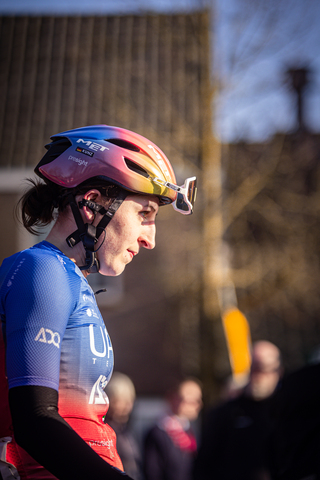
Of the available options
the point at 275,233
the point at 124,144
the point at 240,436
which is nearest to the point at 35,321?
the point at 124,144

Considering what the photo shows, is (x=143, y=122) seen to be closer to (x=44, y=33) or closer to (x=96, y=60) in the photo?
(x=96, y=60)

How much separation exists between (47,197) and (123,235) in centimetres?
40

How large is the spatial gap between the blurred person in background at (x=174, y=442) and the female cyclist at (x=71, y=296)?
396 cm

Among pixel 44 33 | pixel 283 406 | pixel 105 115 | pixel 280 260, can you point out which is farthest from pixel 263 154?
pixel 283 406

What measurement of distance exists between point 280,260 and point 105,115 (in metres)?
5.49

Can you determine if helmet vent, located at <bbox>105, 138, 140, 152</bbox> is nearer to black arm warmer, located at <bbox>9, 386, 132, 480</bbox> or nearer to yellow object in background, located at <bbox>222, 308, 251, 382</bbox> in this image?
black arm warmer, located at <bbox>9, 386, 132, 480</bbox>

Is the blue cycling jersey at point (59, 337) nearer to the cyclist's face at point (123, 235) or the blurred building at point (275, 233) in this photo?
the cyclist's face at point (123, 235)

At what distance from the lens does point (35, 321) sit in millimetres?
1432

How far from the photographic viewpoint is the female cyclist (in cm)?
133

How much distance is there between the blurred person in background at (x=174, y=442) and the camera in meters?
5.26

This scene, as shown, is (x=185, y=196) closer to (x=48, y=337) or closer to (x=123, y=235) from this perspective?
(x=123, y=235)

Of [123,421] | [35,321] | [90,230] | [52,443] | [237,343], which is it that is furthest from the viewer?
[237,343]

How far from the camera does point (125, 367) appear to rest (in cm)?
1281

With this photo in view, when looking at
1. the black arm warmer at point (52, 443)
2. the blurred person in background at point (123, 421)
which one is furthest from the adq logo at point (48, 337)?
the blurred person in background at point (123, 421)
